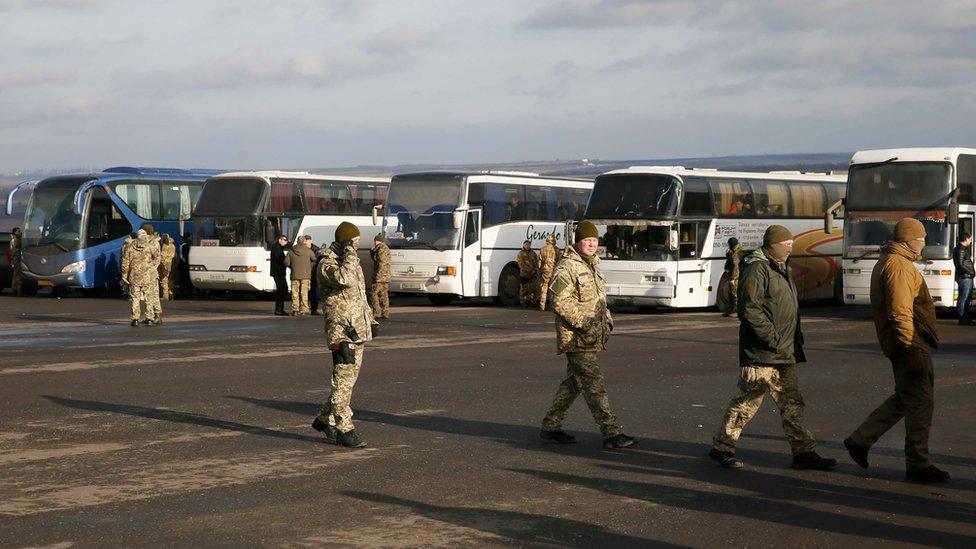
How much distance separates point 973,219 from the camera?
26.7 metres

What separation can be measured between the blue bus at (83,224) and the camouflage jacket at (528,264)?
1005 cm

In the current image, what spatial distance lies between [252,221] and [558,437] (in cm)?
2409

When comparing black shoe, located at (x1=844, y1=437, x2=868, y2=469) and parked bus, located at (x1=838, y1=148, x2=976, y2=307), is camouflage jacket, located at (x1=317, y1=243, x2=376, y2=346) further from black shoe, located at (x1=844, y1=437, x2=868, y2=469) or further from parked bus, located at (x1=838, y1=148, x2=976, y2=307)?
parked bus, located at (x1=838, y1=148, x2=976, y2=307)

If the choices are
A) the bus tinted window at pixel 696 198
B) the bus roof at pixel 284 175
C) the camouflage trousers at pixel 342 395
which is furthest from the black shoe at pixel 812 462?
the bus roof at pixel 284 175

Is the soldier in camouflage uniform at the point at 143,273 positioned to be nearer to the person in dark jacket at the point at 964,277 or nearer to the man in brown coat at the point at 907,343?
the person in dark jacket at the point at 964,277

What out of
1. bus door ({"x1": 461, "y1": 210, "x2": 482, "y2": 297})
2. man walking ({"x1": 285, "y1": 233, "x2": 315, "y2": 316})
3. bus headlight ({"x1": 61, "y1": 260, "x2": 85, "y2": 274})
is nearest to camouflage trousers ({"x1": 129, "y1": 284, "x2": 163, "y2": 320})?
man walking ({"x1": 285, "y1": 233, "x2": 315, "y2": 316})

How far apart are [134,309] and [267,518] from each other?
56.3ft

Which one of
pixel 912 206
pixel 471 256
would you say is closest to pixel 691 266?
pixel 912 206

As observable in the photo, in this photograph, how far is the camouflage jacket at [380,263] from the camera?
26.9 meters

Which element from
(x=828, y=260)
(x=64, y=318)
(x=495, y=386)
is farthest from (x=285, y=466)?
(x=828, y=260)

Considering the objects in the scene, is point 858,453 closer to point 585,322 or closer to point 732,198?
point 585,322

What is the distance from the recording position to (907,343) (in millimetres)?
9531

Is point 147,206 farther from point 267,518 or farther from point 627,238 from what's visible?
point 267,518

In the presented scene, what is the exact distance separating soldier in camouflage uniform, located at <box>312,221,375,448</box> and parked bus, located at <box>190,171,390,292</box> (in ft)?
74.0
